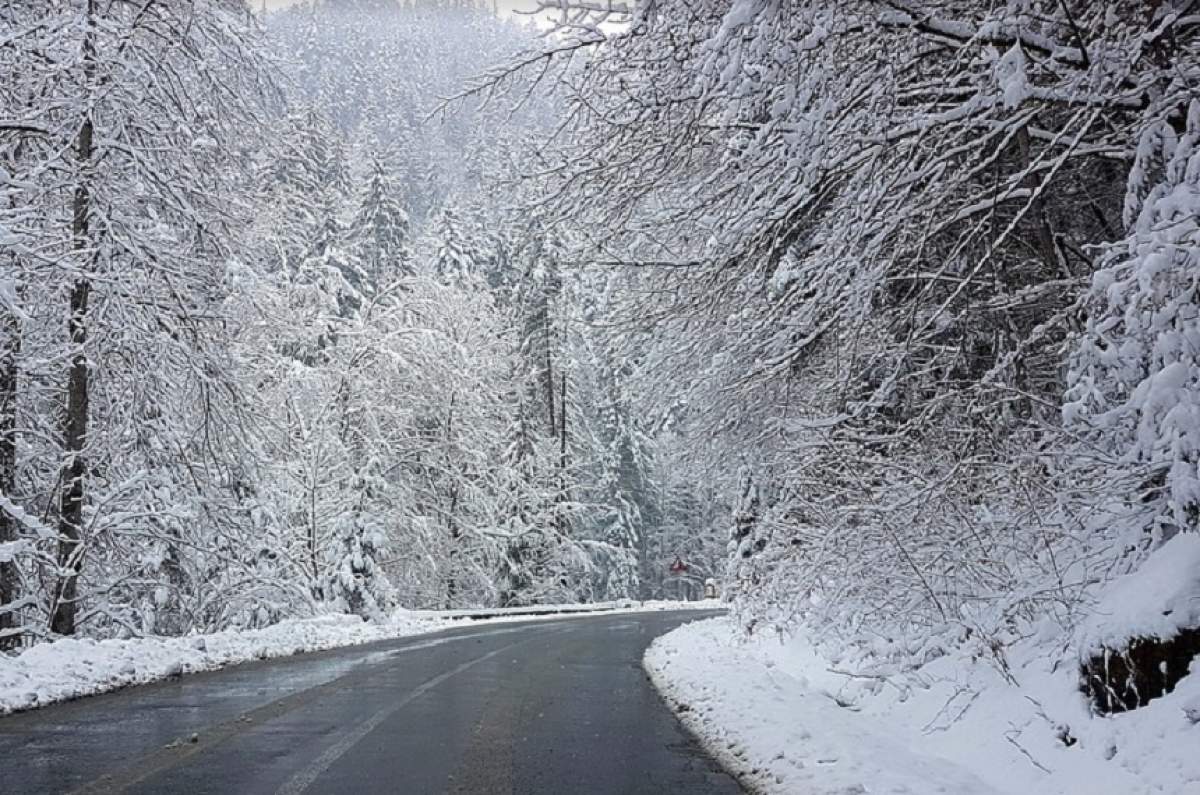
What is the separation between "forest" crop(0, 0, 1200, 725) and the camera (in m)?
Result: 6.29

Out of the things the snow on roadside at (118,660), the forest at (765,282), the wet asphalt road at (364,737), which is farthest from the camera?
the snow on roadside at (118,660)

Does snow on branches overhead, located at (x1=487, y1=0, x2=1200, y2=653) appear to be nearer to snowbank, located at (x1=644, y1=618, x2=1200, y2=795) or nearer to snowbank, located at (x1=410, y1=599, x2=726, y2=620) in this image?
snowbank, located at (x1=644, y1=618, x2=1200, y2=795)

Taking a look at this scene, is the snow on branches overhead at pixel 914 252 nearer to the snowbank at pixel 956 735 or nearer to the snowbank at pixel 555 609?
the snowbank at pixel 956 735

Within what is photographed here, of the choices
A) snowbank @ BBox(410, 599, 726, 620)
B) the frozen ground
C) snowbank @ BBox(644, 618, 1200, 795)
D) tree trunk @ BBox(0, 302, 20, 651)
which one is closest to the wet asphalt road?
the frozen ground

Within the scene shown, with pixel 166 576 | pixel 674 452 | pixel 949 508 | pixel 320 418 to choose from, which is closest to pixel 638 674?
pixel 674 452

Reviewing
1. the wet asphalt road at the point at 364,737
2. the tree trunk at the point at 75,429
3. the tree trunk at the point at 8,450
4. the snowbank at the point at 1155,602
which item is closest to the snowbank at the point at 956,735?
the snowbank at the point at 1155,602

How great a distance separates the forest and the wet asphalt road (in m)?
2.68

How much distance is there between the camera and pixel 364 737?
8453 mm

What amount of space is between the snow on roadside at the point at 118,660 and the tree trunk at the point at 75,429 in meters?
1.38

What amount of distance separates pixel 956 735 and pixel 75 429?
1306 cm

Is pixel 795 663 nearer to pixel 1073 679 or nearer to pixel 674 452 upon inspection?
pixel 674 452

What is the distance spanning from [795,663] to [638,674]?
2.55m

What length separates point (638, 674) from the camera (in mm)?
14688

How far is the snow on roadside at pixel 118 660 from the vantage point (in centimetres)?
1068
